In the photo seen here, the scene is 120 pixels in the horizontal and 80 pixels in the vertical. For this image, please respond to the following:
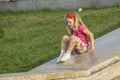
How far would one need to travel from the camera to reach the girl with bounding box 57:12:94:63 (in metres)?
7.10

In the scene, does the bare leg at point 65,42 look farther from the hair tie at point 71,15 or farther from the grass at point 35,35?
the grass at point 35,35

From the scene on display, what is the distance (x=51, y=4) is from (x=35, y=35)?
469 cm

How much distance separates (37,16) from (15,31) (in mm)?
2312

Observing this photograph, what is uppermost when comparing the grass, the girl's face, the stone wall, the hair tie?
the hair tie

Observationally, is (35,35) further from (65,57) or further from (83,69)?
(83,69)

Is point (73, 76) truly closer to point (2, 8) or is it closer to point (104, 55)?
point (104, 55)

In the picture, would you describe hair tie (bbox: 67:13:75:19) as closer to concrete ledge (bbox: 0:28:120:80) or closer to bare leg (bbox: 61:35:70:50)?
bare leg (bbox: 61:35:70:50)

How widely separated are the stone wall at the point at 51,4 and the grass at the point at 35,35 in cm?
53

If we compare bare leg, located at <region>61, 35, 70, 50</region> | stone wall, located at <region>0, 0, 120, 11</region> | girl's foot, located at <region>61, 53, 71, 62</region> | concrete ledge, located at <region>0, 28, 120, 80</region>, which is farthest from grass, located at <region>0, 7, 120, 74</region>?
concrete ledge, located at <region>0, 28, 120, 80</region>

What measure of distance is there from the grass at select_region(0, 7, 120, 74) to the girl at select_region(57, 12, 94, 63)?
3.12 ft

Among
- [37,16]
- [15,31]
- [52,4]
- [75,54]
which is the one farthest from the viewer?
[52,4]

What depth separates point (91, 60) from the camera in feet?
22.1

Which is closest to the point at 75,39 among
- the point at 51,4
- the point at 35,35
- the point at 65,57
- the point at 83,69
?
the point at 65,57

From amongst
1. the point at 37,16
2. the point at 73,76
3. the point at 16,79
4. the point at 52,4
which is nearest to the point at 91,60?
the point at 73,76
